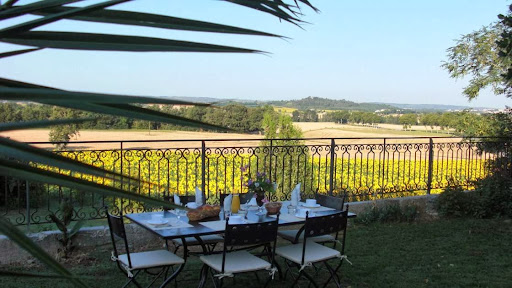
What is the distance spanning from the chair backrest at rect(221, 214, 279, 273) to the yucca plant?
11.3ft

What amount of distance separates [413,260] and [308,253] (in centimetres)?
199

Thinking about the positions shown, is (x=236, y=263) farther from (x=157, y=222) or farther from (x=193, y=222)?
(x=157, y=222)

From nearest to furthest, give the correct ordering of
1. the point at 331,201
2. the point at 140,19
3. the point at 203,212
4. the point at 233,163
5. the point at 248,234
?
1. the point at 140,19
2. the point at 248,234
3. the point at 203,212
4. the point at 331,201
5. the point at 233,163

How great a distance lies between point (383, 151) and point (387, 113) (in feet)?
48.4

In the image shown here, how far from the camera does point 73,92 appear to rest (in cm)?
45

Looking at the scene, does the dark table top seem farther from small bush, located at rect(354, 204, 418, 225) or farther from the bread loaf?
small bush, located at rect(354, 204, 418, 225)

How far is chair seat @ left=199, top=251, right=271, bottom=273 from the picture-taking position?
4.20 m

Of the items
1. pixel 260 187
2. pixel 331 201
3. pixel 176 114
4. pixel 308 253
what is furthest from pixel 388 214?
pixel 176 114

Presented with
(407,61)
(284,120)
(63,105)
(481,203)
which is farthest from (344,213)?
(407,61)

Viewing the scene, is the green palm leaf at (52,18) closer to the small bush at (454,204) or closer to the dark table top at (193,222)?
the dark table top at (193,222)

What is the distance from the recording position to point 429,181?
9312 millimetres

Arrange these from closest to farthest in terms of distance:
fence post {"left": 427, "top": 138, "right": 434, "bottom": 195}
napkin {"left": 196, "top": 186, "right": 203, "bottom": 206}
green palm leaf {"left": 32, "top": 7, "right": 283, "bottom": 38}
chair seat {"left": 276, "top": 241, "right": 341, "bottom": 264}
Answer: green palm leaf {"left": 32, "top": 7, "right": 283, "bottom": 38} → chair seat {"left": 276, "top": 241, "right": 341, "bottom": 264} → napkin {"left": 196, "top": 186, "right": 203, "bottom": 206} → fence post {"left": 427, "top": 138, "right": 434, "bottom": 195}

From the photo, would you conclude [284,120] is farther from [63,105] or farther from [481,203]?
[63,105]

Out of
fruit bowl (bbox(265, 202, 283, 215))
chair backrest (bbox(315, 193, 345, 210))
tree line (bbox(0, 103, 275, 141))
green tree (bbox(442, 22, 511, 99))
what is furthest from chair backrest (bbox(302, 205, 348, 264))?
green tree (bbox(442, 22, 511, 99))
